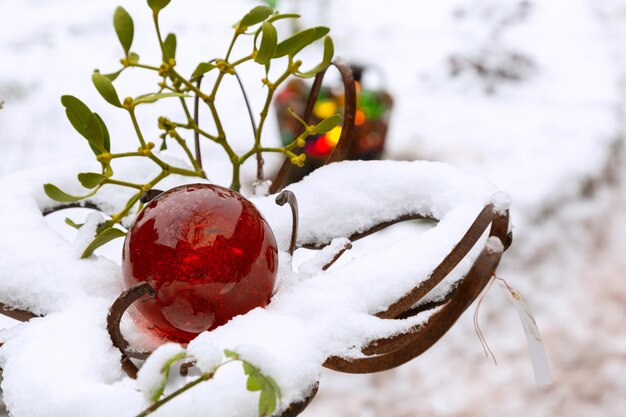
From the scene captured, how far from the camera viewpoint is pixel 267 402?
0.27 metres

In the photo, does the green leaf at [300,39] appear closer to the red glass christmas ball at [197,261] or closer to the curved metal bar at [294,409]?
the red glass christmas ball at [197,261]

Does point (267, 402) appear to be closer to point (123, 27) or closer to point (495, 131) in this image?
point (123, 27)

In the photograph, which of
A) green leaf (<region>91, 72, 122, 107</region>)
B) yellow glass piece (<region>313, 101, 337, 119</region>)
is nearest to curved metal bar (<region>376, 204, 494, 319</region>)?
green leaf (<region>91, 72, 122, 107</region>)

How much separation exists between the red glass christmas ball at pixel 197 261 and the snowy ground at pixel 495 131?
1186mm

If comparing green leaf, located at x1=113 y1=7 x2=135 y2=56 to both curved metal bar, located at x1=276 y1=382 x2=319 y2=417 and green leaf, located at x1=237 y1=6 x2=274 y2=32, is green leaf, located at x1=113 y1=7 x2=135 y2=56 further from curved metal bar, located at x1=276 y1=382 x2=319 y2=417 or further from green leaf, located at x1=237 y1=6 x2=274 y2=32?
curved metal bar, located at x1=276 y1=382 x2=319 y2=417

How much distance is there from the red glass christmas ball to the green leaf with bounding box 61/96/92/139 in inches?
2.9

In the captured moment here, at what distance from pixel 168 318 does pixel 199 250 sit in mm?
46

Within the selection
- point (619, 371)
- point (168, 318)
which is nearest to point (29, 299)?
point (168, 318)

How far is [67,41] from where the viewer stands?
288 centimetres

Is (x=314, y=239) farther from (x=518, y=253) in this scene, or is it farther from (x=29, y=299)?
(x=518, y=253)

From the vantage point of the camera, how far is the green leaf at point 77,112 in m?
0.39

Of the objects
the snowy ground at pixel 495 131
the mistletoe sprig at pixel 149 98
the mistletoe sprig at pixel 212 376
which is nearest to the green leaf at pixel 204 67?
the mistletoe sprig at pixel 149 98

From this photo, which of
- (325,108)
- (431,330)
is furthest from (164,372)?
(325,108)

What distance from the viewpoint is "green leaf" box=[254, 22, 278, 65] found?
1.34ft
